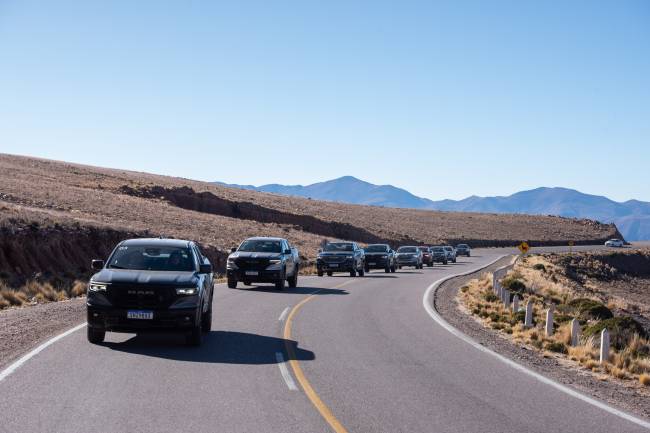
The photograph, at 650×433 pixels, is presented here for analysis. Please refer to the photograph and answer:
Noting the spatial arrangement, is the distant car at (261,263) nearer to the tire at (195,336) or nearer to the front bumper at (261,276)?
the front bumper at (261,276)

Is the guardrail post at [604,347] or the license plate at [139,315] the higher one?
the license plate at [139,315]

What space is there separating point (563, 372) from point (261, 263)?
15608 mm

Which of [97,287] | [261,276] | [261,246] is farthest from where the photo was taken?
[261,246]

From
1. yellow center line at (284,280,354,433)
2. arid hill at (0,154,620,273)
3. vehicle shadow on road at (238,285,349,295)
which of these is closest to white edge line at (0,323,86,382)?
yellow center line at (284,280,354,433)

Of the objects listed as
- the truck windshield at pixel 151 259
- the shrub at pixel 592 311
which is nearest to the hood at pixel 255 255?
the shrub at pixel 592 311

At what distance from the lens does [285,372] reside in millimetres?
11094

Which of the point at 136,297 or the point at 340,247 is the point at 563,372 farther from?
the point at 340,247

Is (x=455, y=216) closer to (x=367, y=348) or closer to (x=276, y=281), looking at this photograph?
(x=276, y=281)

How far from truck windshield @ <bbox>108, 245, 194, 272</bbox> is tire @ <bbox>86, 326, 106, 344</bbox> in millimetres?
1264

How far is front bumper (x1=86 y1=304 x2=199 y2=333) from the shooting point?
501 inches

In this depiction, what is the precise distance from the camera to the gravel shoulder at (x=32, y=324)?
1261cm

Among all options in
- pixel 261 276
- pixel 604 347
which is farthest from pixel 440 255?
pixel 604 347

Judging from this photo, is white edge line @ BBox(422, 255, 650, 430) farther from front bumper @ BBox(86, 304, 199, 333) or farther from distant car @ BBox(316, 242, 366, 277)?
distant car @ BBox(316, 242, 366, 277)

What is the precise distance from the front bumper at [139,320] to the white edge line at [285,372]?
1.58 m
